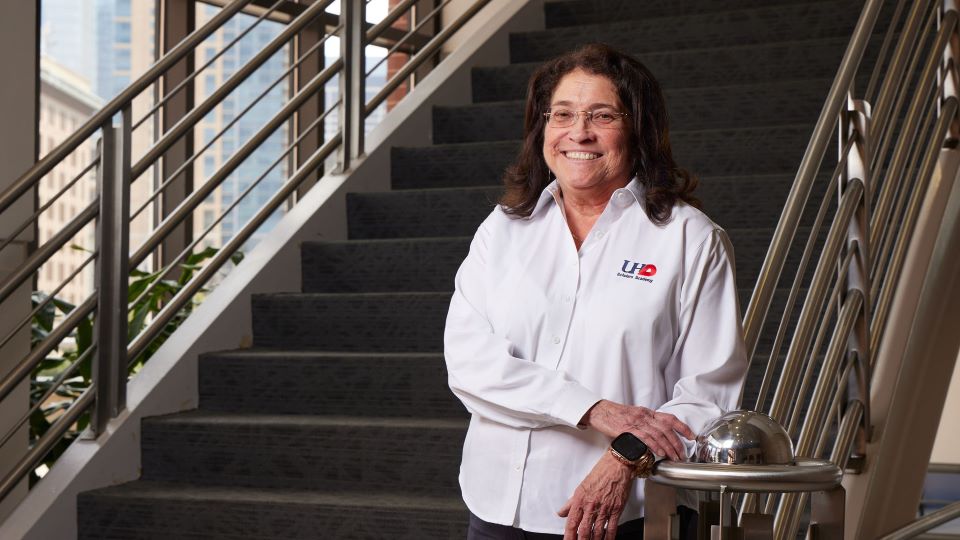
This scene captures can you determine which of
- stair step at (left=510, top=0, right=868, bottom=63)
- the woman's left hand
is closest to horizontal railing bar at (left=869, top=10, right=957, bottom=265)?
stair step at (left=510, top=0, right=868, bottom=63)

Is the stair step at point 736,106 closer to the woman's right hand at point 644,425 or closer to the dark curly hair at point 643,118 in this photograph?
the dark curly hair at point 643,118

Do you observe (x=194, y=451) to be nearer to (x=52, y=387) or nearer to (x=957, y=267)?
(x=52, y=387)

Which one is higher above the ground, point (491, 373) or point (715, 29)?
point (715, 29)

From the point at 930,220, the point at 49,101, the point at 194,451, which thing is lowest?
the point at 194,451

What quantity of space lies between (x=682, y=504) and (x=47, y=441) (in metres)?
1.89

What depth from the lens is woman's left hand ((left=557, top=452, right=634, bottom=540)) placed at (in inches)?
59.9

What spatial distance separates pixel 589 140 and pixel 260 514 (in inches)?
62.7

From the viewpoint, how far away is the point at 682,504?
161 cm

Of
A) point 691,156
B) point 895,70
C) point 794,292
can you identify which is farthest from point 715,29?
point 794,292

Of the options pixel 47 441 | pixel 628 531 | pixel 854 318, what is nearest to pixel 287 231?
pixel 47 441

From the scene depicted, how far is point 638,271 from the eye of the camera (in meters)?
1.66

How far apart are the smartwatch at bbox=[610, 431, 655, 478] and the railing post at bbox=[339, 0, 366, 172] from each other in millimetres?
2730

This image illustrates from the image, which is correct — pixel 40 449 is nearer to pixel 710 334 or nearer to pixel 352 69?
pixel 352 69

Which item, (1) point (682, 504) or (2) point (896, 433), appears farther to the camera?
(2) point (896, 433)
